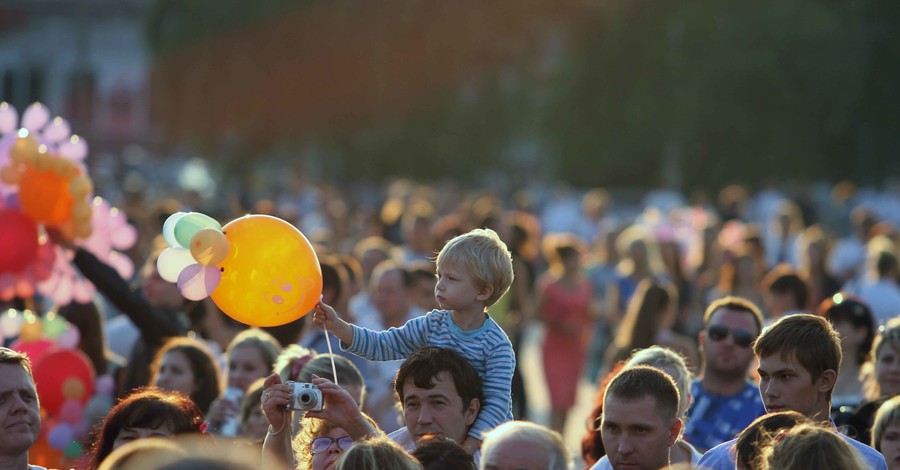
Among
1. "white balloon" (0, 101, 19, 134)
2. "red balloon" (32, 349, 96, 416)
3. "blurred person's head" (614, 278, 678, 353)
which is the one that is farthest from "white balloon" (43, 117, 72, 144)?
"blurred person's head" (614, 278, 678, 353)

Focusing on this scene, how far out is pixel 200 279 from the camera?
5.49 metres

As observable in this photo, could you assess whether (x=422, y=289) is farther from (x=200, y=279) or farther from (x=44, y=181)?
(x=200, y=279)

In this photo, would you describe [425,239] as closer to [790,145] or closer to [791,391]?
[791,391]

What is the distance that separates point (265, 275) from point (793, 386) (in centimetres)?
212

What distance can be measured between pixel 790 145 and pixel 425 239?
23.0 metres

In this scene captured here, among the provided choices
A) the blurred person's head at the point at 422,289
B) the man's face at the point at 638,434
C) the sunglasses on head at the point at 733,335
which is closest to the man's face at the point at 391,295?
the blurred person's head at the point at 422,289

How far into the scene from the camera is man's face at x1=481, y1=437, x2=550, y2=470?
15.4ft

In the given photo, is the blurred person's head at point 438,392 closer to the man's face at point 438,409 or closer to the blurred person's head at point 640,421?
the man's face at point 438,409

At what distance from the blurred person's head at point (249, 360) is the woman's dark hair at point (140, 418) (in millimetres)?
2082

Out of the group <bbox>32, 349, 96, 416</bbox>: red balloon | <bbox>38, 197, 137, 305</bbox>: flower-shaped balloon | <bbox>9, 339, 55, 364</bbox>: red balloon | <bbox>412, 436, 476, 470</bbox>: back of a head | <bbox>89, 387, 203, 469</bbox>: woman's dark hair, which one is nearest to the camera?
<bbox>412, 436, 476, 470</bbox>: back of a head

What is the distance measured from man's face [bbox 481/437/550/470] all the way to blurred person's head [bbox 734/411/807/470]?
77 cm

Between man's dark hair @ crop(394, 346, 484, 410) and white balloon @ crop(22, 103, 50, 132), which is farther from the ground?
white balloon @ crop(22, 103, 50, 132)

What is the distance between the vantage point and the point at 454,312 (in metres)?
5.70

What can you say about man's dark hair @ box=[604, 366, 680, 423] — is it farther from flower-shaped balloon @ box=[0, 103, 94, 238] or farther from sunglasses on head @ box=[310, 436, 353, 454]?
flower-shaped balloon @ box=[0, 103, 94, 238]
